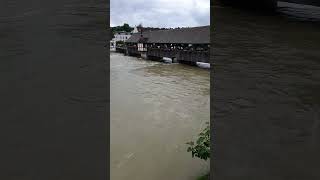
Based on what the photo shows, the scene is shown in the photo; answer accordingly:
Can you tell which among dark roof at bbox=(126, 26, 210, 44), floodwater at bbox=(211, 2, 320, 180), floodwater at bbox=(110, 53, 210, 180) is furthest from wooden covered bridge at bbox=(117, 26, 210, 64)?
floodwater at bbox=(211, 2, 320, 180)

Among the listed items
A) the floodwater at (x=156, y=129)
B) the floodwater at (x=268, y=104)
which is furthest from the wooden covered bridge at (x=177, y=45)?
the floodwater at (x=268, y=104)

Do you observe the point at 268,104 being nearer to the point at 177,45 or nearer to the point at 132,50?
the point at 177,45

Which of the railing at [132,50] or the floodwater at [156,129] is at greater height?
the railing at [132,50]

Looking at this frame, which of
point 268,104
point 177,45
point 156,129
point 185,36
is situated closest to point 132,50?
point 177,45

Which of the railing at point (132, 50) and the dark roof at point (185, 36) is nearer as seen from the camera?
the dark roof at point (185, 36)

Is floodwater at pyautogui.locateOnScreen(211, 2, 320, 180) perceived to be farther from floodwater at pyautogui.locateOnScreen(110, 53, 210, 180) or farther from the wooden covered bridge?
the wooden covered bridge

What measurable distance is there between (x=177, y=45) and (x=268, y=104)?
3637 centimetres

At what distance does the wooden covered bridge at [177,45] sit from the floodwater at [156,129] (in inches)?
359

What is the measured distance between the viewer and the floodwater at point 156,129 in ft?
24.4

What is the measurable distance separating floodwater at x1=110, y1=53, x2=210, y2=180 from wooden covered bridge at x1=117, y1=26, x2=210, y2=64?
9110mm

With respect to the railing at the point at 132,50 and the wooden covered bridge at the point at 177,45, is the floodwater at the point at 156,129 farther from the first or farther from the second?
the railing at the point at 132,50
